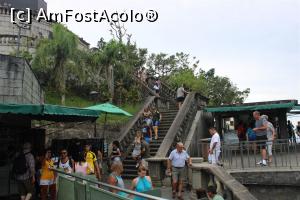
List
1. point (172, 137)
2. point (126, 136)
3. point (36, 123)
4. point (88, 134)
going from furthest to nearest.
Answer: point (88, 134), point (36, 123), point (126, 136), point (172, 137)

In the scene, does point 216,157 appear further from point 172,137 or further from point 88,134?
point 88,134

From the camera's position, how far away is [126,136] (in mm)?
16891

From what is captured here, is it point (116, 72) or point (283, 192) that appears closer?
point (283, 192)

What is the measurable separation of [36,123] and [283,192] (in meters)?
12.2

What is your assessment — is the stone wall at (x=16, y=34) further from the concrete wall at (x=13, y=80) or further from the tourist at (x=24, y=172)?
the tourist at (x=24, y=172)

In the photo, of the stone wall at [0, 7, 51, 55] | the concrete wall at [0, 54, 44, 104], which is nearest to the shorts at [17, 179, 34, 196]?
the concrete wall at [0, 54, 44, 104]

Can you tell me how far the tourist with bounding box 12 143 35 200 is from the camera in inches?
334

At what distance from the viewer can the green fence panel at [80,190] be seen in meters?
6.06

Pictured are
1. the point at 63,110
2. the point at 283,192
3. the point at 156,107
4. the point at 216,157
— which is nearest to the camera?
the point at 63,110

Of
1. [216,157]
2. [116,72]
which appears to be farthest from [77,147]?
[116,72]

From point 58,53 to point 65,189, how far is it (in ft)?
55.6

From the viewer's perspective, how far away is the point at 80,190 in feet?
20.7

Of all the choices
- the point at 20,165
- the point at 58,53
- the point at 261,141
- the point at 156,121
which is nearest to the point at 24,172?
the point at 20,165

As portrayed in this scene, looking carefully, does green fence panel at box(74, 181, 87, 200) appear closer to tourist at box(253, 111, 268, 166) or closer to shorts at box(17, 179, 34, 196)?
shorts at box(17, 179, 34, 196)
